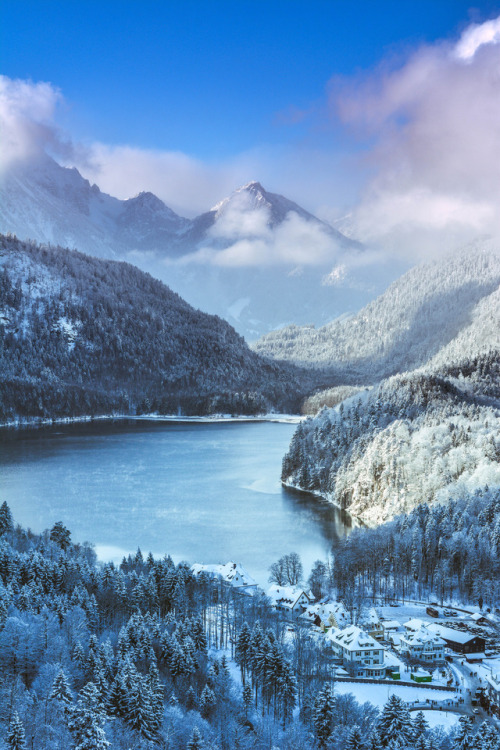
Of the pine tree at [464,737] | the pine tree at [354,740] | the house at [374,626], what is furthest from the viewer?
the house at [374,626]

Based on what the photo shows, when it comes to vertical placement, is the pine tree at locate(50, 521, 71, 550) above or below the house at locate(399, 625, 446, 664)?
above

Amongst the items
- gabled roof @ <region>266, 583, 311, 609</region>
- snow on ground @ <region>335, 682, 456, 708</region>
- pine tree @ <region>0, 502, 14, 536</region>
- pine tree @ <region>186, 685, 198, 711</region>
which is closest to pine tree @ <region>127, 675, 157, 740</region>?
pine tree @ <region>186, 685, 198, 711</region>

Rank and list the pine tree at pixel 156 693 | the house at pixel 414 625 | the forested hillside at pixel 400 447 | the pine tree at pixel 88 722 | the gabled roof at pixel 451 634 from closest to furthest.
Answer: the pine tree at pixel 88 722 → the pine tree at pixel 156 693 → the gabled roof at pixel 451 634 → the house at pixel 414 625 → the forested hillside at pixel 400 447

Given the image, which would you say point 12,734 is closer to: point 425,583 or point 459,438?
point 425,583

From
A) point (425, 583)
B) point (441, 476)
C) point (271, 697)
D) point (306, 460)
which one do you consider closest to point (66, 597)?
point (271, 697)

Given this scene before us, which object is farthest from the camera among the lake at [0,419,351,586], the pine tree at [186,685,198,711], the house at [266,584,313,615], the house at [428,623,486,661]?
the lake at [0,419,351,586]

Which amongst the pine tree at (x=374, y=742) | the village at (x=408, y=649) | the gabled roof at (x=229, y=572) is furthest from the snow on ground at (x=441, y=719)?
the gabled roof at (x=229, y=572)

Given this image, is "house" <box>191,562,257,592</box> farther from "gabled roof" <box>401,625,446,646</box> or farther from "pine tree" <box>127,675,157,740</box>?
"pine tree" <box>127,675,157,740</box>

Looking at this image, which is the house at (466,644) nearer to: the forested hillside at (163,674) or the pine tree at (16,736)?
the forested hillside at (163,674)
